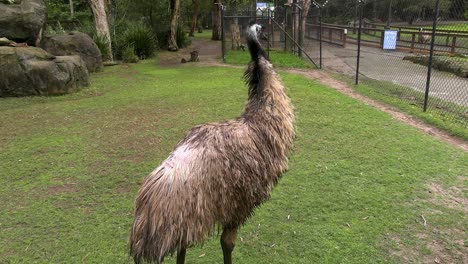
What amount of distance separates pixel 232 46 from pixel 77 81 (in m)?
8.33

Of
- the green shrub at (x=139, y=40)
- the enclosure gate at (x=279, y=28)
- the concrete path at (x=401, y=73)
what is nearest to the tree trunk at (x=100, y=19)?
the green shrub at (x=139, y=40)

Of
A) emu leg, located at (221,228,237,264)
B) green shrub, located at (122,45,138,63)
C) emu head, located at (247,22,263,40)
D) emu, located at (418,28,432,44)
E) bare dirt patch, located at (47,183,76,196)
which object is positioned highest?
emu head, located at (247,22,263,40)

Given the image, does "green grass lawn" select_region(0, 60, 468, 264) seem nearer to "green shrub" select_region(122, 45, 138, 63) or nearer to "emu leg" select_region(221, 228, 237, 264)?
"emu leg" select_region(221, 228, 237, 264)

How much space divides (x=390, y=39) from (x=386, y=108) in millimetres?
2993

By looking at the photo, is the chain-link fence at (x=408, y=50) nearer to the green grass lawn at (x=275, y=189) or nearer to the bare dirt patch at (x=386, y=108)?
the bare dirt patch at (x=386, y=108)

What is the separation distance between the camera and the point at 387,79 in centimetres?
993

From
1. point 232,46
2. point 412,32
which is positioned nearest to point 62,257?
point 412,32

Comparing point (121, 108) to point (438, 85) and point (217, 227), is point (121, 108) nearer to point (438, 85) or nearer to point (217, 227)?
point (217, 227)

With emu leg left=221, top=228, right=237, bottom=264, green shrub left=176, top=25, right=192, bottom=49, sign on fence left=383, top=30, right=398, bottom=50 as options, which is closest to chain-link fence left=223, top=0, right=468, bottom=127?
sign on fence left=383, top=30, right=398, bottom=50

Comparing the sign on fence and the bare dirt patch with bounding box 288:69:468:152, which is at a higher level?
the sign on fence

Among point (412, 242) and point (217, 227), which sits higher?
point (217, 227)

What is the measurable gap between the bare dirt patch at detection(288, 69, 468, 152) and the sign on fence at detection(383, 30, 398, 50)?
142cm

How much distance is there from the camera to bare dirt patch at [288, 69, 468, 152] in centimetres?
541

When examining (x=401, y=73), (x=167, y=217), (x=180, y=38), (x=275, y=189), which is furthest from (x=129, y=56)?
(x=167, y=217)
